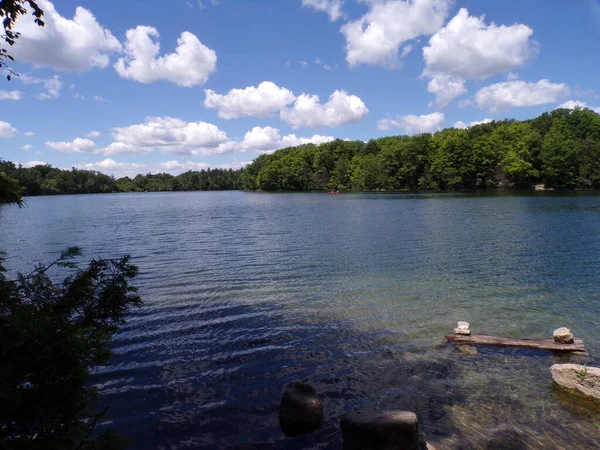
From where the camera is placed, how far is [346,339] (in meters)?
11.4

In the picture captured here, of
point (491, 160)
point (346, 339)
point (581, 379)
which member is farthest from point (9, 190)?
point (491, 160)

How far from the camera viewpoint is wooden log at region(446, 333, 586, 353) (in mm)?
10133

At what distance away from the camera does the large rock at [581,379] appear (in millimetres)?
8055

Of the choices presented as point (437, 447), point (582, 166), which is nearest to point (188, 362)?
point (437, 447)

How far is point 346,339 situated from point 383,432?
5.53 m

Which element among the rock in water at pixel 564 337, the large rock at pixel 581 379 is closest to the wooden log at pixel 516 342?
the rock in water at pixel 564 337

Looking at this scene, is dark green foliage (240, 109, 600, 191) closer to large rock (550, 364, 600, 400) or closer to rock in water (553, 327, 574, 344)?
rock in water (553, 327, 574, 344)

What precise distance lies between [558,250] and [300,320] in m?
20.6

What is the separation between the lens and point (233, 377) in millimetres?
9172

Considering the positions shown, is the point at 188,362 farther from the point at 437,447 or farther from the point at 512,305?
the point at 512,305

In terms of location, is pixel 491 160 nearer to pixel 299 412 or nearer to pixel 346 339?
pixel 346 339

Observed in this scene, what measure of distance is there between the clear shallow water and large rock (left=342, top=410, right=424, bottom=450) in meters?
1.07

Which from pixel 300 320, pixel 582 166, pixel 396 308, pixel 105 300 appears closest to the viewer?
pixel 105 300

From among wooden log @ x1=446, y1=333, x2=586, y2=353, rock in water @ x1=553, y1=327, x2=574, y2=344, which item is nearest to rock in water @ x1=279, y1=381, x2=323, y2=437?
wooden log @ x1=446, y1=333, x2=586, y2=353
